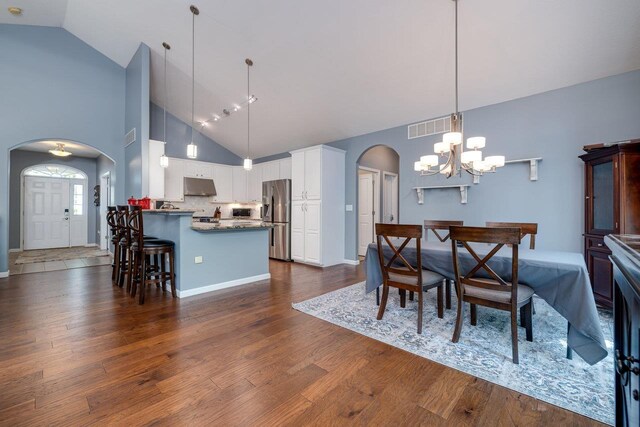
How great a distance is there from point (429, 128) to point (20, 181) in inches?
394

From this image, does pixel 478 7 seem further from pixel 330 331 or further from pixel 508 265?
pixel 330 331

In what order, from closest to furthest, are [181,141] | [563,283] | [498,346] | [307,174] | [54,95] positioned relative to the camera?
1. [563,283]
2. [498,346]
3. [54,95]
4. [307,174]
5. [181,141]

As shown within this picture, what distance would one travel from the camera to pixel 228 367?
6.56 ft

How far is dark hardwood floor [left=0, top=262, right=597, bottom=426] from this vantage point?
153 cm

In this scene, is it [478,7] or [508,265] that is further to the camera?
[478,7]

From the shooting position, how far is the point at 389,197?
7180 millimetres

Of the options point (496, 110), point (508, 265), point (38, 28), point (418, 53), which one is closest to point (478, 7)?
point (418, 53)

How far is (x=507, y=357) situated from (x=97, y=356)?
123 inches

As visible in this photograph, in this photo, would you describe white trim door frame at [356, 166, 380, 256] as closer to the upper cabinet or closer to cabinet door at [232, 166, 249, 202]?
the upper cabinet

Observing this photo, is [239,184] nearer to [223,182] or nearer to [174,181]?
[223,182]

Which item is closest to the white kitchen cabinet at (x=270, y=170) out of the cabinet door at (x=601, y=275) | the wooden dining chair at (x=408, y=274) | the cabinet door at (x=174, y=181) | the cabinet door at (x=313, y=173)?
the cabinet door at (x=313, y=173)

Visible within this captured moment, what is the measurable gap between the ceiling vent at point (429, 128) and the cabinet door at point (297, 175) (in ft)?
7.17

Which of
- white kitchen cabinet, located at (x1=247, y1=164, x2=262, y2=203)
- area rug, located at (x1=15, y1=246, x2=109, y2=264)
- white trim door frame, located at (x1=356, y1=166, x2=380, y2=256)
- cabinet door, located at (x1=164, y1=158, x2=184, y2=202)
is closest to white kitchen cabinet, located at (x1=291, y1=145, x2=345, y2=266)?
white trim door frame, located at (x1=356, y1=166, x2=380, y2=256)

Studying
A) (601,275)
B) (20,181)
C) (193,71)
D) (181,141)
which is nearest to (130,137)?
(181,141)
